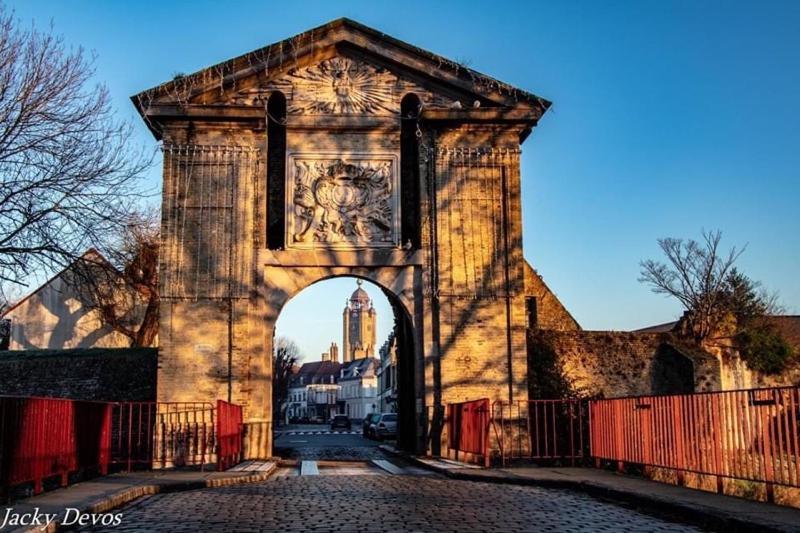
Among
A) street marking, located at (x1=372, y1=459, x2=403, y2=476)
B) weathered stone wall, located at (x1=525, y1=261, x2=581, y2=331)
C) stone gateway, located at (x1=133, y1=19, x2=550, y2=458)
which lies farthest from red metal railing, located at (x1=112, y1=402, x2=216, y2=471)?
weathered stone wall, located at (x1=525, y1=261, x2=581, y2=331)

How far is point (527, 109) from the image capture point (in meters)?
20.4

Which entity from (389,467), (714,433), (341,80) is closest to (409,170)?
(341,80)

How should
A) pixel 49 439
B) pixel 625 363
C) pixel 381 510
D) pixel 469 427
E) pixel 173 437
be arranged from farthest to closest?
pixel 625 363
pixel 173 437
pixel 469 427
pixel 49 439
pixel 381 510

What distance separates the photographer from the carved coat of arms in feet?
65.8

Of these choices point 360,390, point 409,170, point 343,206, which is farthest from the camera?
point 360,390

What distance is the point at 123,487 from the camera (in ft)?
39.5

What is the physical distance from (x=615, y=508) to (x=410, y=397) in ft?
37.5

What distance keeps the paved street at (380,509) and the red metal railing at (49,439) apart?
137 cm

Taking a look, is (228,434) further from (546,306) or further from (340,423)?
(340,423)

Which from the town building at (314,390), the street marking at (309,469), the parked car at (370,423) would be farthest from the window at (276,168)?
the town building at (314,390)

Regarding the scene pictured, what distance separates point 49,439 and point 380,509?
482cm

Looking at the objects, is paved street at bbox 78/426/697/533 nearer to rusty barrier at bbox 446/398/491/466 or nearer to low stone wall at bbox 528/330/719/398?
rusty barrier at bbox 446/398/491/466

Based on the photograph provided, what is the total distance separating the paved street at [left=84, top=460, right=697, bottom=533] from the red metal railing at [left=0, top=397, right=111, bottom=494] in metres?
1.37

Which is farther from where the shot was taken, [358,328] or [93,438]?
[358,328]
